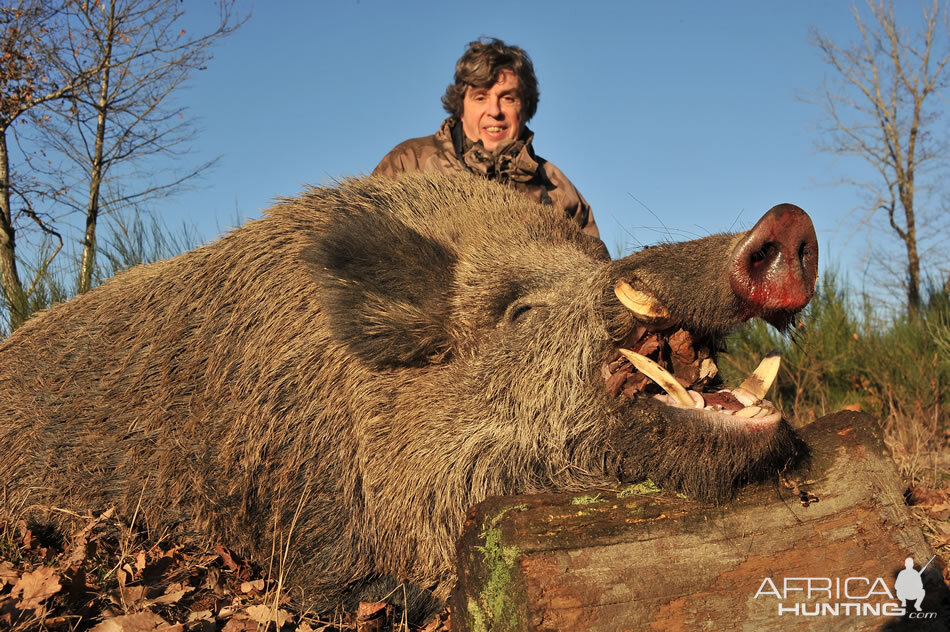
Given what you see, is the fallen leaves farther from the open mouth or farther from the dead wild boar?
the open mouth

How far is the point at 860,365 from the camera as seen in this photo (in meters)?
6.99

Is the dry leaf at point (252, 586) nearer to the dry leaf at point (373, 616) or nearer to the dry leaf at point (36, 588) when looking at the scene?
the dry leaf at point (373, 616)

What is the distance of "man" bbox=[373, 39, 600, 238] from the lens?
5441mm

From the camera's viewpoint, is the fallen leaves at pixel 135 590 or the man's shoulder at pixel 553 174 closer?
the fallen leaves at pixel 135 590

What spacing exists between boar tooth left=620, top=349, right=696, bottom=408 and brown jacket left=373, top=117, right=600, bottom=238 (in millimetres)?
2571

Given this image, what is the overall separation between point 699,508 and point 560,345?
2.50 ft

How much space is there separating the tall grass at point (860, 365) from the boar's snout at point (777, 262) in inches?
159

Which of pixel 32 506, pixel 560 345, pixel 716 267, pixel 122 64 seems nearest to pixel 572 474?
pixel 560 345

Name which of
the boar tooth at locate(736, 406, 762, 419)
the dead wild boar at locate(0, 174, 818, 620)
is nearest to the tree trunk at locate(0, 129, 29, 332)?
the dead wild boar at locate(0, 174, 818, 620)

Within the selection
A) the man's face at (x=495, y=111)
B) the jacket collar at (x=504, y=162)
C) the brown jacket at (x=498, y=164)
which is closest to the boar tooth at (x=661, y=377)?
the brown jacket at (x=498, y=164)

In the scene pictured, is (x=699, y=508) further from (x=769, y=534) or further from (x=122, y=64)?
(x=122, y=64)

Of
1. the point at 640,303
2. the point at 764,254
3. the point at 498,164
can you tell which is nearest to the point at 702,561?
the point at 640,303

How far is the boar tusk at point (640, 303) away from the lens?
100 inches

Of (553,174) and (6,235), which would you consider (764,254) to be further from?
(6,235)
